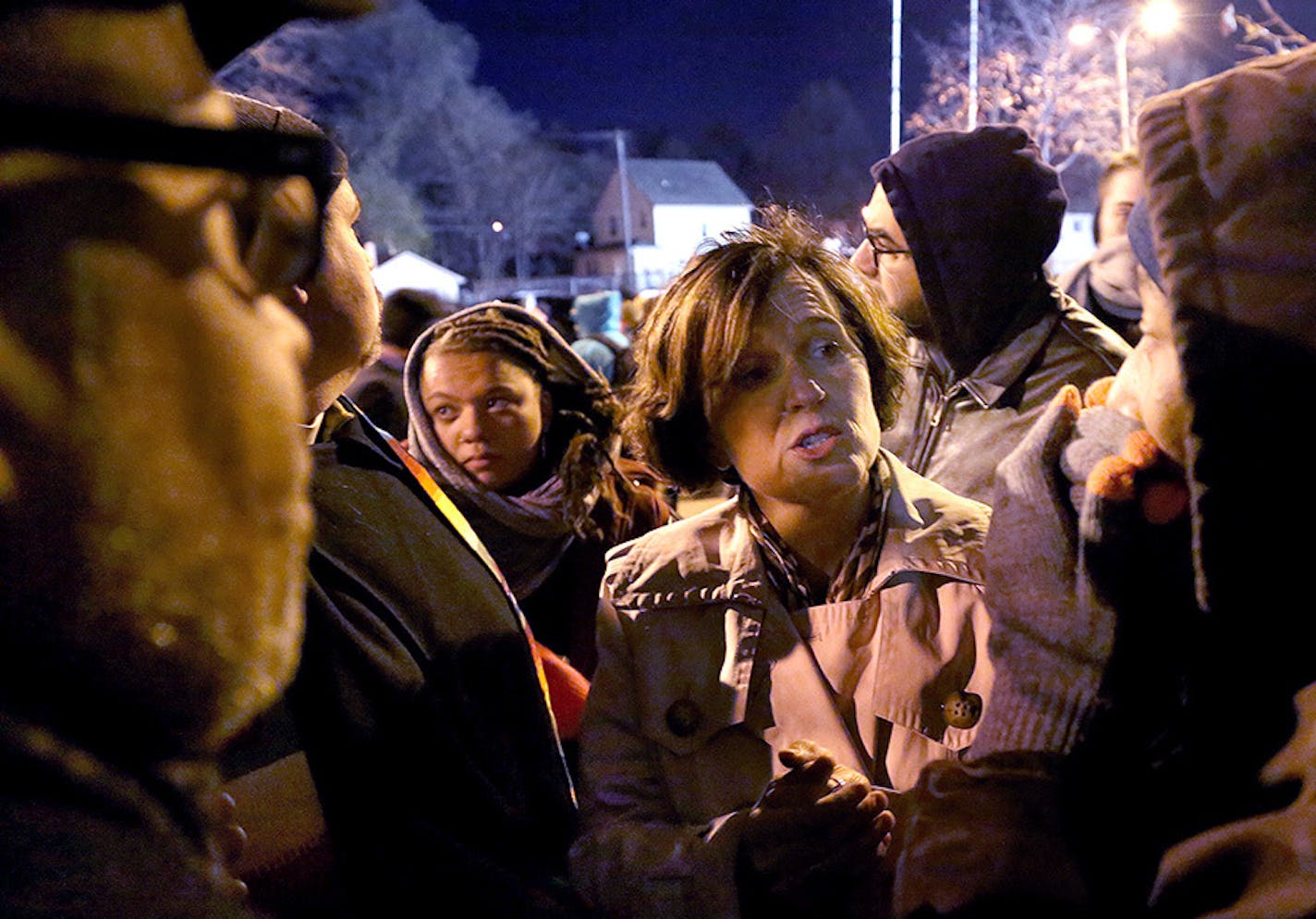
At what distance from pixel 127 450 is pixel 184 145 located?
0.20 meters

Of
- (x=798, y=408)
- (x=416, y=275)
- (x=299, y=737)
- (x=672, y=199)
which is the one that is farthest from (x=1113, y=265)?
(x=672, y=199)

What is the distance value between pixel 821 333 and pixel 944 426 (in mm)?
1117

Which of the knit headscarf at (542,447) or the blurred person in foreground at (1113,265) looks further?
the knit headscarf at (542,447)

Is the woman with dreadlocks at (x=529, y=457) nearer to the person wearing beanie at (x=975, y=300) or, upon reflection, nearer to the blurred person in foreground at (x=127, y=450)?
the person wearing beanie at (x=975, y=300)

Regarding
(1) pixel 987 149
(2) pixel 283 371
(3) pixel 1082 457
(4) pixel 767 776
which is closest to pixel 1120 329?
(1) pixel 987 149

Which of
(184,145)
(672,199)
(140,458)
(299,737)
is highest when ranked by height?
(184,145)

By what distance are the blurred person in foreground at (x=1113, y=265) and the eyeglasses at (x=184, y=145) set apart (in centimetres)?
237

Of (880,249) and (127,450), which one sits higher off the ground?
(127,450)

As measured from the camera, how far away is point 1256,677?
2.90 ft

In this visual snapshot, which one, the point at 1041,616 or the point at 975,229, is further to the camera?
the point at 975,229

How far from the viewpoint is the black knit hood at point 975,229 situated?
2.79 meters

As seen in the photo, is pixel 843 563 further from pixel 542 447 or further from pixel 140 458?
pixel 542 447

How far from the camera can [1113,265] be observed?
331 centimetres

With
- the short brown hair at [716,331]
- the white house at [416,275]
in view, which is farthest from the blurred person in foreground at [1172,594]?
the white house at [416,275]
